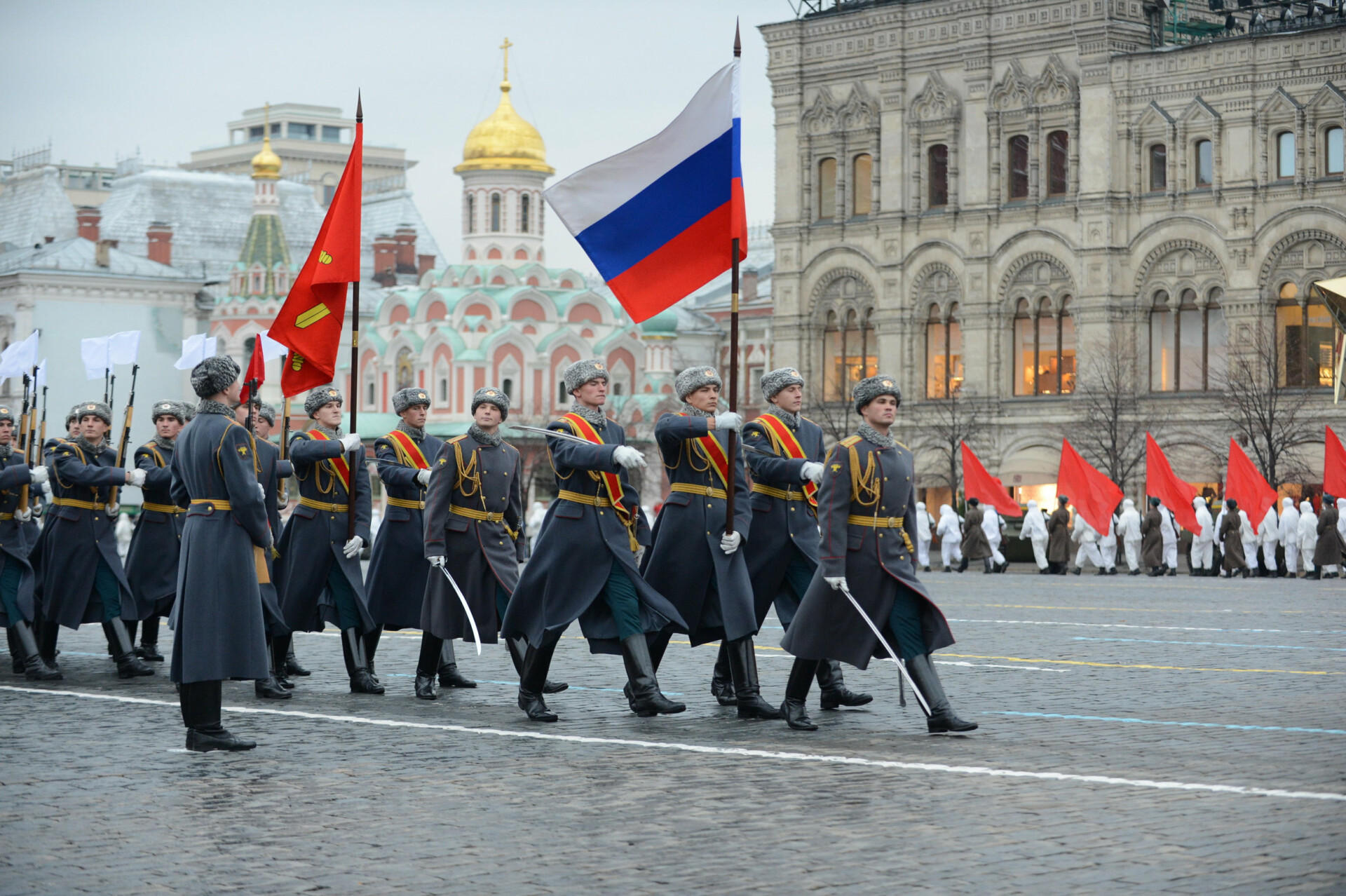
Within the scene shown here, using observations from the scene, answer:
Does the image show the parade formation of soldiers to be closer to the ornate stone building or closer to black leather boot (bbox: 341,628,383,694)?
black leather boot (bbox: 341,628,383,694)

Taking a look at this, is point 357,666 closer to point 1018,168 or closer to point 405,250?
point 1018,168

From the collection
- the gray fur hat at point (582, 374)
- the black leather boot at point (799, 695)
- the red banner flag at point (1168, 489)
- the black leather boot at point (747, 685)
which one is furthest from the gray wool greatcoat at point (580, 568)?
the red banner flag at point (1168, 489)

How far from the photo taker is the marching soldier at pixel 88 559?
12.0 meters

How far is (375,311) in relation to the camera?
80.3 metres

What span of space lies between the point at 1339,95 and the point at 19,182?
230 feet

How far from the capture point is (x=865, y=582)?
917cm

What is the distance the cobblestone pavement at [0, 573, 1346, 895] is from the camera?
602 centimetres

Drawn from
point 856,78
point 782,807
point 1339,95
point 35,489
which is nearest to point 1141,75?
point 1339,95

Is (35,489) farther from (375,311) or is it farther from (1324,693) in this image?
(375,311)

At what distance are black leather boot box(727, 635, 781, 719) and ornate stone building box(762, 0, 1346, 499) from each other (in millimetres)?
34186

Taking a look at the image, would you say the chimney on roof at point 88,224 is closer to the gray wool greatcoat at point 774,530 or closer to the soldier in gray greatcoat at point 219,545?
the gray wool greatcoat at point 774,530

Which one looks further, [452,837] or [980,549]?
[980,549]

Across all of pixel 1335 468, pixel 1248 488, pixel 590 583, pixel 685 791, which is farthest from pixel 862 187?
pixel 685 791

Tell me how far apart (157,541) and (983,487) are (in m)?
20.7
